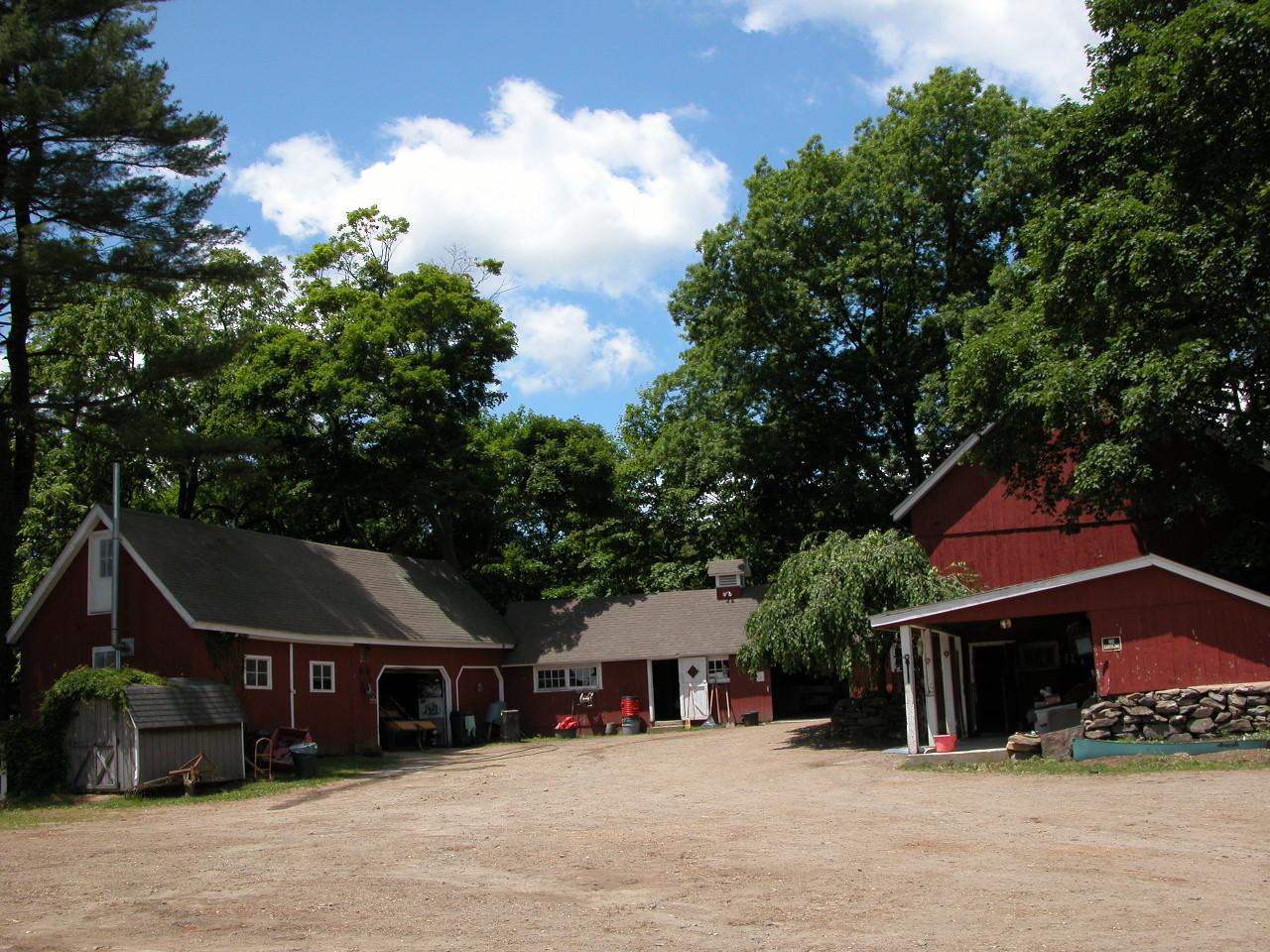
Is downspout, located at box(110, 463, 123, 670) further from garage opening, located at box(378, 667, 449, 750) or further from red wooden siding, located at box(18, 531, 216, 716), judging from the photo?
garage opening, located at box(378, 667, 449, 750)

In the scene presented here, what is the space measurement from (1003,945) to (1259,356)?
595 inches

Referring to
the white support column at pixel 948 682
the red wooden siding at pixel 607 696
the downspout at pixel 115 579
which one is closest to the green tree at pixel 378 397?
the red wooden siding at pixel 607 696

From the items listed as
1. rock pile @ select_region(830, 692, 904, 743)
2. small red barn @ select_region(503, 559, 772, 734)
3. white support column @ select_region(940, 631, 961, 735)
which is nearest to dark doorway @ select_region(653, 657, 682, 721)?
small red barn @ select_region(503, 559, 772, 734)

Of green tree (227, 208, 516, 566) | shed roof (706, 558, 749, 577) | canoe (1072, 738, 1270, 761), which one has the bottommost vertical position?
canoe (1072, 738, 1270, 761)

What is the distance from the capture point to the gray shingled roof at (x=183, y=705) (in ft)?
64.3

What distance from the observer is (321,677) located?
27.1m

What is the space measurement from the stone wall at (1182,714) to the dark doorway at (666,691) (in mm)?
20511

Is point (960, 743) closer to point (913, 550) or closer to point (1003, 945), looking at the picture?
point (913, 550)

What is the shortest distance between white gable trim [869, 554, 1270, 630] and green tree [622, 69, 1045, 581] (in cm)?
1197

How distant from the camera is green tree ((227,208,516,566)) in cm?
3462

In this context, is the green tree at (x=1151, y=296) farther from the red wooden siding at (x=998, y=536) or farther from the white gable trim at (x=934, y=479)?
the white gable trim at (x=934, y=479)

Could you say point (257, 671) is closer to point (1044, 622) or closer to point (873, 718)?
point (873, 718)

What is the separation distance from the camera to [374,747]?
91.2ft

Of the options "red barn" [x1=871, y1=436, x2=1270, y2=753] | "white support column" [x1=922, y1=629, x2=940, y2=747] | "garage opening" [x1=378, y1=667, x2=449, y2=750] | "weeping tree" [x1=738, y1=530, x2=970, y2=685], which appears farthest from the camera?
"garage opening" [x1=378, y1=667, x2=449, y2=750]
